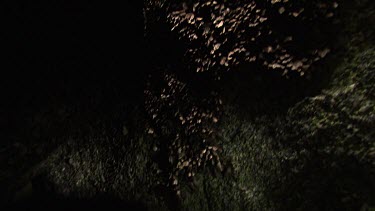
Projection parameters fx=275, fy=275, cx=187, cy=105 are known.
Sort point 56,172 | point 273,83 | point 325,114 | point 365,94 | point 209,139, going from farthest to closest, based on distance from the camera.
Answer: point 56,172
point 209,139
point 273,83
point 325,114
point 365,94

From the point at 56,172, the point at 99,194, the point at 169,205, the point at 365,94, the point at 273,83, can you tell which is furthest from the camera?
the point at 56,172

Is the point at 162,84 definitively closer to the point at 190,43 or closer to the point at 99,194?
the point at 190,43

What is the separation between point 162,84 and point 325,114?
2072mm

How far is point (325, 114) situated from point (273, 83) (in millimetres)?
566

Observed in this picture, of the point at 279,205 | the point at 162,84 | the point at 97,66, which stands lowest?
the point at 279,205

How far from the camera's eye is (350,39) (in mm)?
2395

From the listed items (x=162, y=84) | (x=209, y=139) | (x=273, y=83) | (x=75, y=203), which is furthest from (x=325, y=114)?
(x=75, y=203)

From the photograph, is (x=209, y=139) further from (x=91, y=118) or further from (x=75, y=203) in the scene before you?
(x=75, y=203)

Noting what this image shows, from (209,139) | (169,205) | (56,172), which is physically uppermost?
(56,172)

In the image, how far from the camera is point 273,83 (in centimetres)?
279

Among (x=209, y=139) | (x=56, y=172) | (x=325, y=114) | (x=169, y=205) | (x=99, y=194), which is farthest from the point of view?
(x=56, y=172)

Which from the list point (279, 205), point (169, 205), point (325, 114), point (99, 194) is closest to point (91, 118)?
point (99, 194)

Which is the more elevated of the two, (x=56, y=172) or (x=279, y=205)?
(x=56, y=172)

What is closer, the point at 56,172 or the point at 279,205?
the point at 279,205
